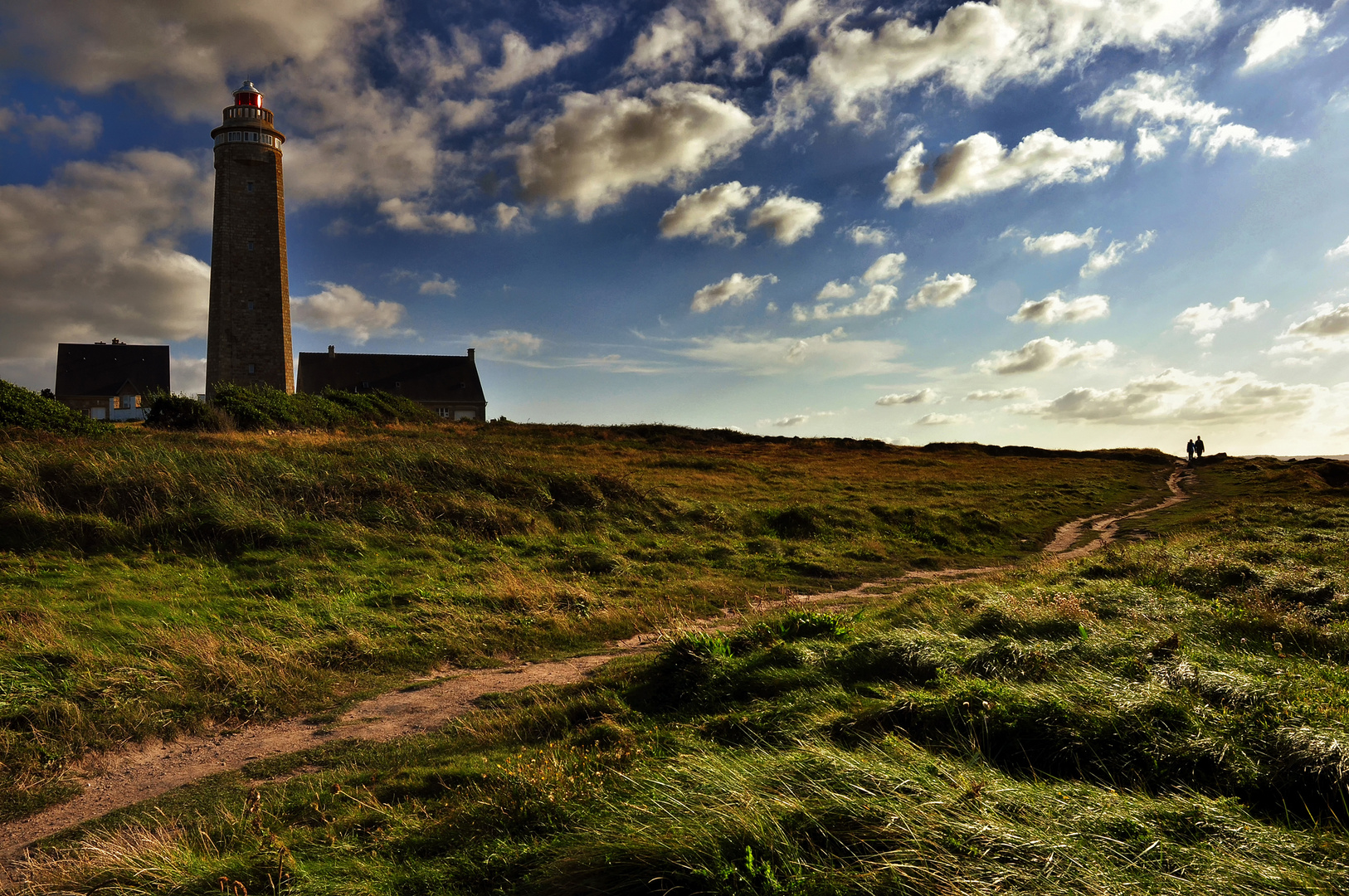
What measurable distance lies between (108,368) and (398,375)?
94.3 ft

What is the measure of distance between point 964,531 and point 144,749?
2123 cm

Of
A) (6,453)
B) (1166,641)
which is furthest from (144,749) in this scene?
(6,453)

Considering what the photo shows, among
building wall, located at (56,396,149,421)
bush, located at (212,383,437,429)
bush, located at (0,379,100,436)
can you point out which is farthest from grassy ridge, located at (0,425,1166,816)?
building wall, located at (56,396,149,421)

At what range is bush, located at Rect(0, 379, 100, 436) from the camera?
2023cm

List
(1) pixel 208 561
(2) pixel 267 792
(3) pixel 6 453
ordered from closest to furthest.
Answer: (2) pixel 267 792 < (1) pixel 208 561 < (3) pixel 6 453

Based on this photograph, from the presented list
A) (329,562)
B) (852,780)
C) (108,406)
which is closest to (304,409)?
(329,562)

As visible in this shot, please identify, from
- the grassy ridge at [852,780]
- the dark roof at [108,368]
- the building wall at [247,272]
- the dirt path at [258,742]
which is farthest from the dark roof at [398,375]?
the grassy ridge at [852,780]

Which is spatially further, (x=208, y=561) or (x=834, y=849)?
(x=208, y=561)

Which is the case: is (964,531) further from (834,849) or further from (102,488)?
(102,488)

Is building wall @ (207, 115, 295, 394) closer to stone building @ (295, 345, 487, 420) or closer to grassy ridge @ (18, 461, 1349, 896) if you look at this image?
stone building @ (295, 345, 487, 420)

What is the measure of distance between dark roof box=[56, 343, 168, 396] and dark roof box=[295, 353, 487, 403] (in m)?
15.4

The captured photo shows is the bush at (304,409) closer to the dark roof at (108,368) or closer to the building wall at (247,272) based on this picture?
the building wall at (247,272)

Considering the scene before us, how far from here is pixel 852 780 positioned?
12.4 ft

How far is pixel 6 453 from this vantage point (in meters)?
14.7
